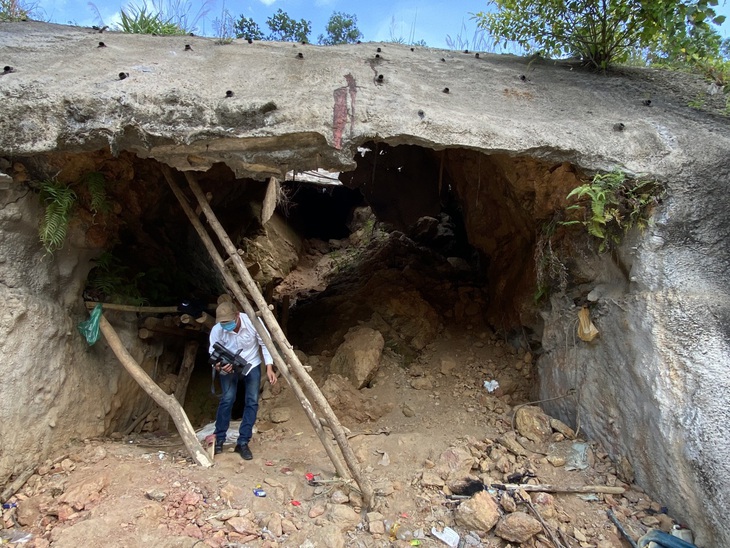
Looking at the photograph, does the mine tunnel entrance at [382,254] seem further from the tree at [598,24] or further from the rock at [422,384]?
the tree at [598,24]

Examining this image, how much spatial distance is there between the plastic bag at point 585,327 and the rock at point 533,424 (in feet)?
2.85

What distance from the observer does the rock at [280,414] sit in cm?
501

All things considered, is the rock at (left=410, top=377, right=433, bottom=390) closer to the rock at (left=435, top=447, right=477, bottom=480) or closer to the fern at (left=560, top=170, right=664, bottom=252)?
the rock at (left=435, top=447, right=477, bottom=480)

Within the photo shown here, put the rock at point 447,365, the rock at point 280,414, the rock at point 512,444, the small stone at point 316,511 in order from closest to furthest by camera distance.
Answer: the small stone at point 316,511 < the rock at point 512,444 < the rock at point 280,414 < the rock at point 447,365

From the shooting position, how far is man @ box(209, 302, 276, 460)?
4.34 metres

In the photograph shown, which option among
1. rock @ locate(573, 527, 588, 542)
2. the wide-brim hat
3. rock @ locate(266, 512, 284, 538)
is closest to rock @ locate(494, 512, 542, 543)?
rock @ locate(573, 527, 588, 542)

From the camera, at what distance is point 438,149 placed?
3941mm

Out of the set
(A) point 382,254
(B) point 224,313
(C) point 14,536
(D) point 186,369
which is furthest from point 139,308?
(A) point 382,254

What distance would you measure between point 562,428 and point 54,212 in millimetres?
4719

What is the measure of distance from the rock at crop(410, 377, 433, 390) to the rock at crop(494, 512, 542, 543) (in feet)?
6.98

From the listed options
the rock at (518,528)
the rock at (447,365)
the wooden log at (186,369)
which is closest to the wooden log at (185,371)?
the wooden log at (186,369)

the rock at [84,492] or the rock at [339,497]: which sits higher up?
the rock at [339,497]

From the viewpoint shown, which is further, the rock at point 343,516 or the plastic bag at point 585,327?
the plastic bag at point 585,327

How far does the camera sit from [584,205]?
3906 mm
